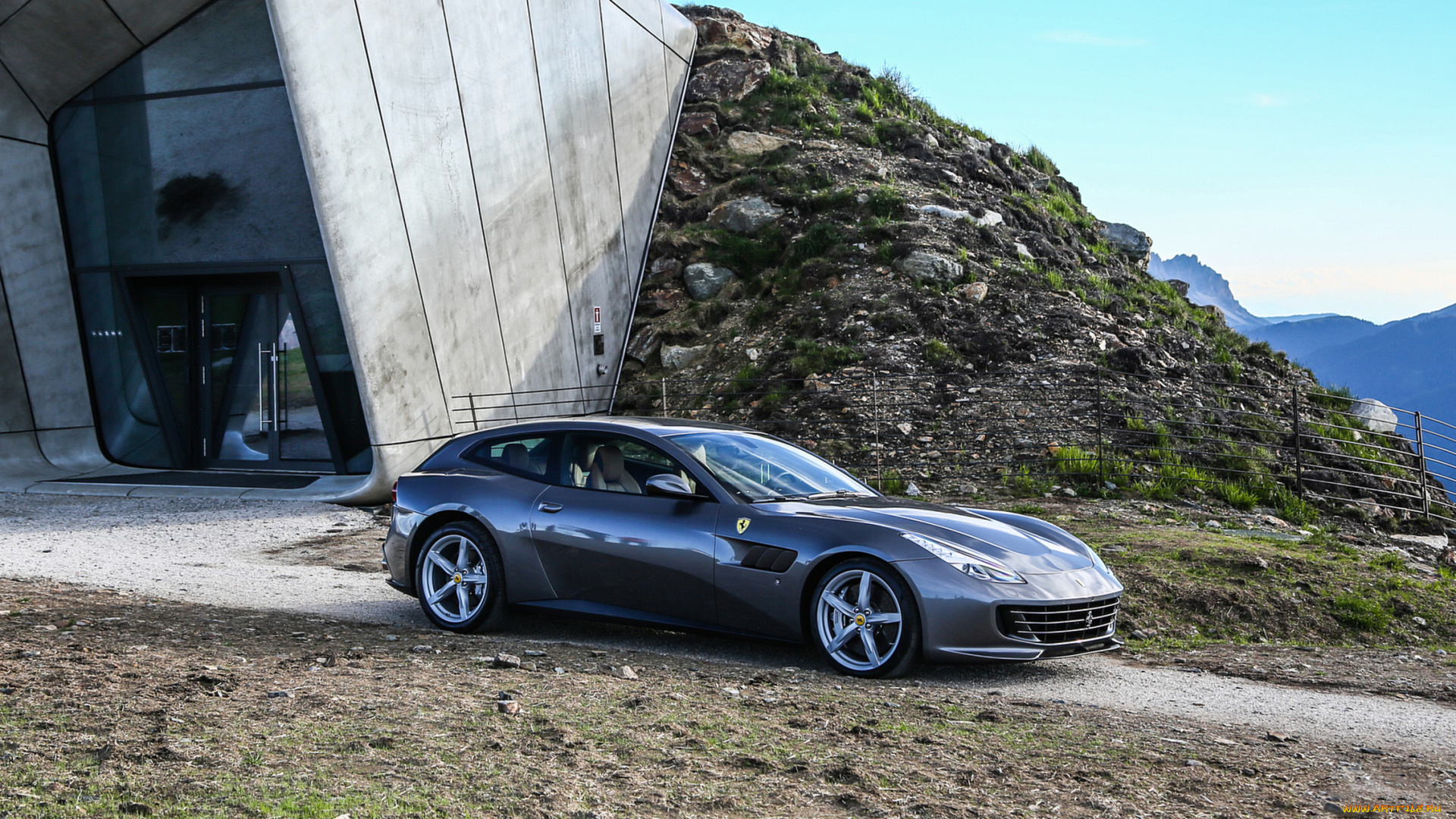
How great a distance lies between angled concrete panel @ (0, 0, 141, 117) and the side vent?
14.2 meters

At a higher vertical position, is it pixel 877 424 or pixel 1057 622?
pixel 877 424

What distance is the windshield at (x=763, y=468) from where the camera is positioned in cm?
659

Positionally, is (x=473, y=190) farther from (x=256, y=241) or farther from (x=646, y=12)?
(x=646, y=12)

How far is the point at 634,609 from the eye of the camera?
257 inches

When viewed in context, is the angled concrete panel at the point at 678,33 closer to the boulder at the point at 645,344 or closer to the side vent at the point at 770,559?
the boulder at the point at 645,344

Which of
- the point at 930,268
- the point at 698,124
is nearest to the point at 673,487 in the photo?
the point at 930,268

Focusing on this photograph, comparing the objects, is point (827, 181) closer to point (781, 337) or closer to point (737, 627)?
point (781, 337)

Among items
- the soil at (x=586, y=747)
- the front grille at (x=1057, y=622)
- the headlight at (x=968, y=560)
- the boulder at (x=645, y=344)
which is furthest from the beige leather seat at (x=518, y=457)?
the boulder at (x=645, y=344)

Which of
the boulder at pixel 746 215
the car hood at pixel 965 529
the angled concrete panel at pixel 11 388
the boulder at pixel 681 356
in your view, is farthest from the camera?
the boulder at pixel 746 215

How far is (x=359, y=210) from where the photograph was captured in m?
14.8

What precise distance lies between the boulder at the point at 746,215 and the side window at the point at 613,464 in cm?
1802

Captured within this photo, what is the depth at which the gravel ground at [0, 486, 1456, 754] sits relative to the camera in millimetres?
5387

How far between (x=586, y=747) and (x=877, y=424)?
1175 cm

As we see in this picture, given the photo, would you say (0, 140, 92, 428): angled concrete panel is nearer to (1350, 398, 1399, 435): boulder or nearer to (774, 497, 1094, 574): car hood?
(774, 497, 1094, 574): car hood
